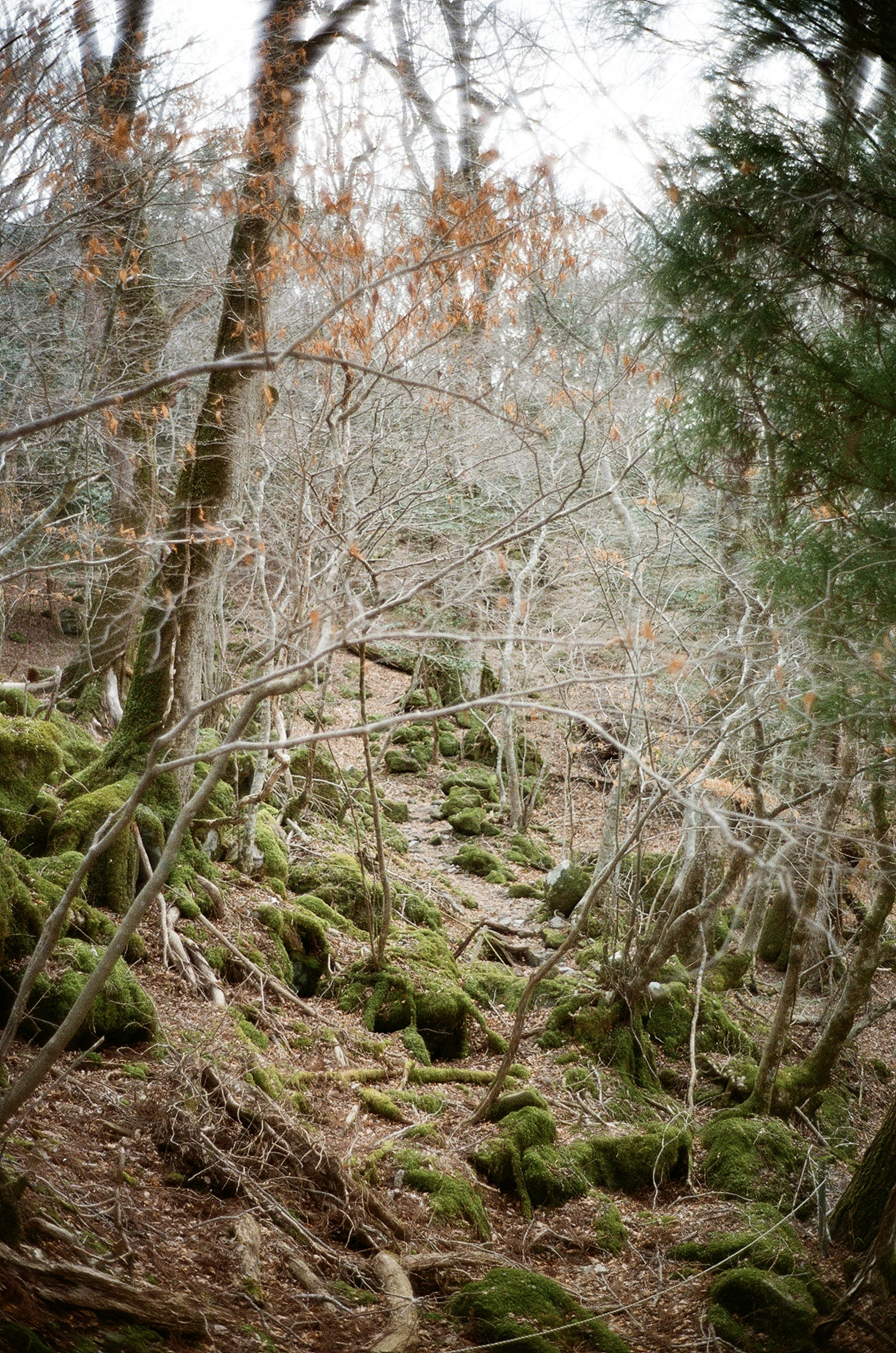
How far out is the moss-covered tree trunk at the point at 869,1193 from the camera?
441 centimetres

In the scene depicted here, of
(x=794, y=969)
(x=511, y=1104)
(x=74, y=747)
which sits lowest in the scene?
(x=511, y=1104)

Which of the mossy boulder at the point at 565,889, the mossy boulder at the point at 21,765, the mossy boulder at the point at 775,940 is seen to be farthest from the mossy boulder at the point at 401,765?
the mossy boulder at the point at 21,765

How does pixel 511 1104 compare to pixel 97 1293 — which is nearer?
pixel 97 1293

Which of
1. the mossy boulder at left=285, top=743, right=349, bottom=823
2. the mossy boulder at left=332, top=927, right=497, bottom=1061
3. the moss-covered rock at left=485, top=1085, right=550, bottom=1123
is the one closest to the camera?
the moss-covered rock at left=485, top=1085, right=550, bottom=1123

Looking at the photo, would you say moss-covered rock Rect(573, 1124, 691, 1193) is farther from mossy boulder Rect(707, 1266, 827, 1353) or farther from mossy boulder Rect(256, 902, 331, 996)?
mossy boulder Rect(256, 902, 331, 996)

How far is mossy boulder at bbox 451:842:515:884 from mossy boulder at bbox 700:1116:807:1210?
5169 mm

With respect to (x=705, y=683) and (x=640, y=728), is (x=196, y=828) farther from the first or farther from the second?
(x=705, y=683)

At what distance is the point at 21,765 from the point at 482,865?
7534 millimetres

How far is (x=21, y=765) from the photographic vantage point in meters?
4.67

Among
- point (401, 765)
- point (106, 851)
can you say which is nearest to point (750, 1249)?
point (106, 851)

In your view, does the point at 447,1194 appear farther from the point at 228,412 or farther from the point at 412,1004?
the point at 228,412

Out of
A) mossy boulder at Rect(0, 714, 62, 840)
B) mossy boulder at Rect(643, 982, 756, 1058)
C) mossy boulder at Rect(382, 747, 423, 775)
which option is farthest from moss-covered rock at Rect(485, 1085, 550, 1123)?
mossy boulder at Rect(382, 747, 423, 775)

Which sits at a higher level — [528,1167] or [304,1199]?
[304,1199]

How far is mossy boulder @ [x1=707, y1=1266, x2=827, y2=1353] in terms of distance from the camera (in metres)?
3.51
